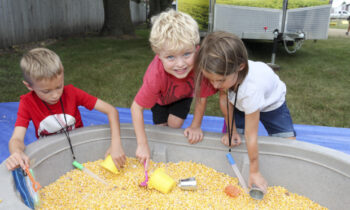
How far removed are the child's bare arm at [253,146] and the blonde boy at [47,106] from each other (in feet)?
→ 2.01

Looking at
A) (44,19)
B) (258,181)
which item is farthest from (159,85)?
(44,19)

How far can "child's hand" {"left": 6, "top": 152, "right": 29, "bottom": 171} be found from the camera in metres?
1.09

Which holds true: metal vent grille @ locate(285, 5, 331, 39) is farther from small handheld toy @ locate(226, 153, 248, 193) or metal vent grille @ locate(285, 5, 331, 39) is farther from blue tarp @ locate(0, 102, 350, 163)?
small handheld toy @ locate(226, 153, 248, 193)

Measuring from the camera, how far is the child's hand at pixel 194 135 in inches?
57.3

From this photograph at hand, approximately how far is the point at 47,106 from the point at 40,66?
10.2 inches

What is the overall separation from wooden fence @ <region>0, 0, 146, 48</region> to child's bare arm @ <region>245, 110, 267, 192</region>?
194 inches

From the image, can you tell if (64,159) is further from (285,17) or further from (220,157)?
(285,17)

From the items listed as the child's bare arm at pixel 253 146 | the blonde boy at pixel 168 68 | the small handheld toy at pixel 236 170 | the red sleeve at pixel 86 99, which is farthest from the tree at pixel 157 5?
the child's bare arm at pixel 253 146

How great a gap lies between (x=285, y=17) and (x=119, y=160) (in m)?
3.64

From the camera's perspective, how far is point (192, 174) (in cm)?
148

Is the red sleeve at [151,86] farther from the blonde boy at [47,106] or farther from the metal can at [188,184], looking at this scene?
the metal can at [188,184]

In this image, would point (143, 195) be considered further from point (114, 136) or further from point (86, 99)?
point (86, 99)

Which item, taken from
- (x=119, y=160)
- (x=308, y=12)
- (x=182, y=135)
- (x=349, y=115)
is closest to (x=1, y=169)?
(x=119, y=160)

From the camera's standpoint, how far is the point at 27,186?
1132mm
